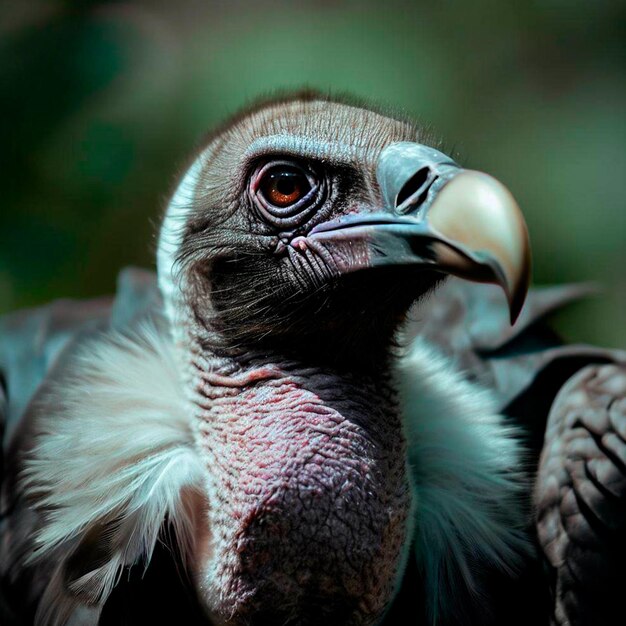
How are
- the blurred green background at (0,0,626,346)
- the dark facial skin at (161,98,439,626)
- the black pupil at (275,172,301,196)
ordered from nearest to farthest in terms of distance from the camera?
the dark facial skin at (161,98,439,626), the black pupil at (275,172,301,196), the blurred green background at (0,0,626,346)

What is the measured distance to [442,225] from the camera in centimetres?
198

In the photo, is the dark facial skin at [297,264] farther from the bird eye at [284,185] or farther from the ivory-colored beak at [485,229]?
the ivory-colored beak at [485,229]

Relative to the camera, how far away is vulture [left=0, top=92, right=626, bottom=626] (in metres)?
2.18

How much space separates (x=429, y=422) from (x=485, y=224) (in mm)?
853

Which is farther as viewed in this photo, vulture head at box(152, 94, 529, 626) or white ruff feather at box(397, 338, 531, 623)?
white ruff feather at box(397, 338, 531, 623)

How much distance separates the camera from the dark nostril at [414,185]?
6.85ft

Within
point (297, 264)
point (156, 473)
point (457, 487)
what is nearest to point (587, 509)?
point (457, 487)

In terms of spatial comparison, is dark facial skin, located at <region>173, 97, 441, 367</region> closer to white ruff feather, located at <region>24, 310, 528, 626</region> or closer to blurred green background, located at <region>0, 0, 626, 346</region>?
white ruff feather, located at <region>24, 310, 528, 626</region>

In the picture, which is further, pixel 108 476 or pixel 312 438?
pixel 108 476

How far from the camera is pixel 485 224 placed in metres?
1.90

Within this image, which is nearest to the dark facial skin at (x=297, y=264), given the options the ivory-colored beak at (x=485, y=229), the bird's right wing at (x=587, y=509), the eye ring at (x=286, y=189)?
the eye ring at (x=286, y=189)

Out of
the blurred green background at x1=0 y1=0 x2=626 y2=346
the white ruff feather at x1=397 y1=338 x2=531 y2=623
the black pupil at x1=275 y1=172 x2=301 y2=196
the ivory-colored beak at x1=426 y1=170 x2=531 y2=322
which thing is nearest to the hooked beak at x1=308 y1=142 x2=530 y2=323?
the ivory-colored beak at x1=426 y1=170 x2=531 y2=322

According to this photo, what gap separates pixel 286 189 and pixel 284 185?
0.01m

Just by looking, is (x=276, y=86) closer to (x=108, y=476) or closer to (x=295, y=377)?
(x=295, y=377)
